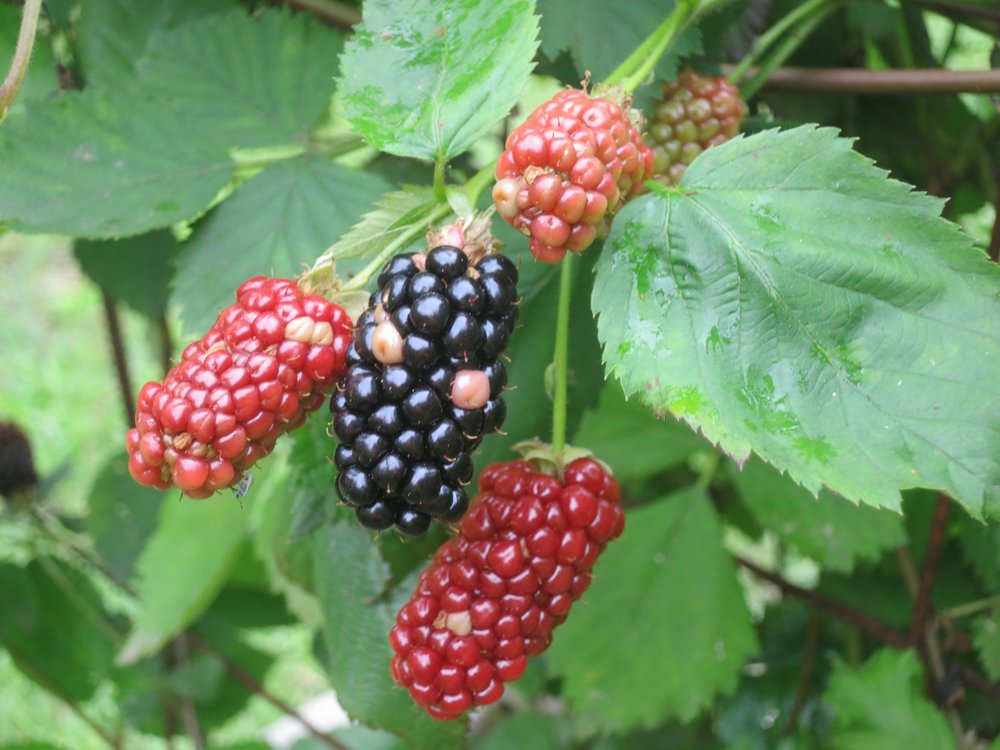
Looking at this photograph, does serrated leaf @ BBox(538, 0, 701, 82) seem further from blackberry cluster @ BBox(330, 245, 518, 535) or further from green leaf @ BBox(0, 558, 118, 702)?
green leaf @ BBox(0, 558, 118, 702)

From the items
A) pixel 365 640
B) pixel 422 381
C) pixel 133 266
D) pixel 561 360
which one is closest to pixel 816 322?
pixel 561 360

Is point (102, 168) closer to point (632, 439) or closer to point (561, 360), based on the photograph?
point (561, 360)

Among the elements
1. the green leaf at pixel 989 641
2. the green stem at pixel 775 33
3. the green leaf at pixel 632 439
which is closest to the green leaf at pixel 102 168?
the green stem at pixel 775 33

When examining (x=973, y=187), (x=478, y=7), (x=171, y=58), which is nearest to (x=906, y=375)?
(x=478, y=7)

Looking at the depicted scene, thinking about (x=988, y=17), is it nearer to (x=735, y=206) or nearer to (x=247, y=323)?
(x=735, y=206)

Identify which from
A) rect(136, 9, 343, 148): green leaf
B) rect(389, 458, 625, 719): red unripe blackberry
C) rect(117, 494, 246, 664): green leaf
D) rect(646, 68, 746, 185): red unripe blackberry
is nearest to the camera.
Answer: rect(389, 458, 625, 719): red unripe blackberry

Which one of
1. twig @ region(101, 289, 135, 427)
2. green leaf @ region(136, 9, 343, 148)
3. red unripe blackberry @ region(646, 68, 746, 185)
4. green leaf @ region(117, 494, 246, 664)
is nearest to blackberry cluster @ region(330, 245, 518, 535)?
red unripe blackberry @ region(646, 68, 746, 185)
